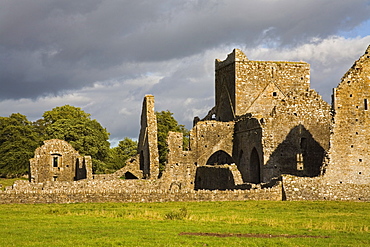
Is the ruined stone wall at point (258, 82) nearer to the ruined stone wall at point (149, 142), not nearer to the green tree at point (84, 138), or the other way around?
the ruined stone wall at point (149, 142)

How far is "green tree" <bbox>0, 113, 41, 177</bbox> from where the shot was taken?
66.7 meters

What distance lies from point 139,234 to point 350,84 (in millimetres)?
21133

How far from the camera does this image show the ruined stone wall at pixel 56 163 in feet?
157

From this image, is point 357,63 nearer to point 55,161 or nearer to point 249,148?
point 249,148

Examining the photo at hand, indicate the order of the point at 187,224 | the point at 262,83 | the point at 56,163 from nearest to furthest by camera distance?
1. the point at 187,224
2. the point at 262,83
3. the point at 56,163

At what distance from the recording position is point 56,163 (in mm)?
49125

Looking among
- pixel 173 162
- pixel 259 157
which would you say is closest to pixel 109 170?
pixel 173 162

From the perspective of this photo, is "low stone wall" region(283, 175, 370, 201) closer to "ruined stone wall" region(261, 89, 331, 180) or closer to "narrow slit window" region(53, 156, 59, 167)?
"ruined stone wall" region(261, 89, 331, 180)

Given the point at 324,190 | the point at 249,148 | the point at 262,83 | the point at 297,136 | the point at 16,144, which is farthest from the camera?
the point at 16,144

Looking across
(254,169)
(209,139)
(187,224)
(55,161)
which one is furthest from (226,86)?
(187,224)

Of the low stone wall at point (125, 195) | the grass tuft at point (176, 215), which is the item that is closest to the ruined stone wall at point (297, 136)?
the low stone wall at point (125, 195)

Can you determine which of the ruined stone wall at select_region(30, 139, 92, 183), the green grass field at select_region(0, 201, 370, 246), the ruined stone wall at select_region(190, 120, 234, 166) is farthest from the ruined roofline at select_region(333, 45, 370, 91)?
the ruined stone wall at select_region(30, 139, 92, 183)

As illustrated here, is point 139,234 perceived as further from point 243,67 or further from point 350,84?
point 243,67

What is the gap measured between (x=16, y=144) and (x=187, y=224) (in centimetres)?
5270
